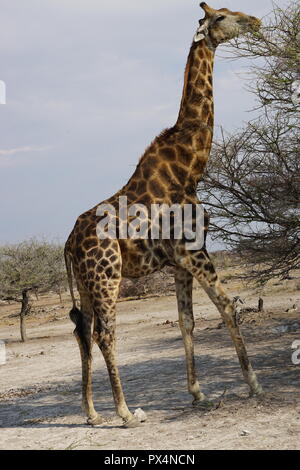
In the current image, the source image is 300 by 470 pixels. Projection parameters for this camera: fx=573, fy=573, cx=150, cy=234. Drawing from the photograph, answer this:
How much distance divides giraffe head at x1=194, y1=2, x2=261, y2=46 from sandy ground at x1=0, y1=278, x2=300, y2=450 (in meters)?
4.83

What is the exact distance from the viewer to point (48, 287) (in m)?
23.0

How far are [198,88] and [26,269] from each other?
15.1 meters

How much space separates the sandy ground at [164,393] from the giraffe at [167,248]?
43 cm

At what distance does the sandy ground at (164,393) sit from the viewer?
639 centimetres

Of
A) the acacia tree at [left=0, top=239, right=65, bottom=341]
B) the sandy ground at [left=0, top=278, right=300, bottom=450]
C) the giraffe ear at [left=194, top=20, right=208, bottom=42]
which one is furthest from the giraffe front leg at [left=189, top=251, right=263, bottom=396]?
the acacia tree at [left=0, top=239, right=65, bottom=341]

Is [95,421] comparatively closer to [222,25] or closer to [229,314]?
[229,314]

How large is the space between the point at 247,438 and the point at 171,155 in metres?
3.67

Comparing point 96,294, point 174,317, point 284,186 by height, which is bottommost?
point 174,317

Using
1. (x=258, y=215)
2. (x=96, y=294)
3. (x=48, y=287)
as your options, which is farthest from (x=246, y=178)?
(x=48, y=287)

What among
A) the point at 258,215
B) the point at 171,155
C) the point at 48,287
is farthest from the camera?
the point at 48,287

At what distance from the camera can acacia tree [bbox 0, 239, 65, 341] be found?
68.4ft

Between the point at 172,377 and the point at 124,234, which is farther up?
the point at 124,234

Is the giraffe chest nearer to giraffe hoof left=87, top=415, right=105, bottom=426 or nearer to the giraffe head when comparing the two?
giraffe hoof left=87, top=415, right=105, bottom=426
